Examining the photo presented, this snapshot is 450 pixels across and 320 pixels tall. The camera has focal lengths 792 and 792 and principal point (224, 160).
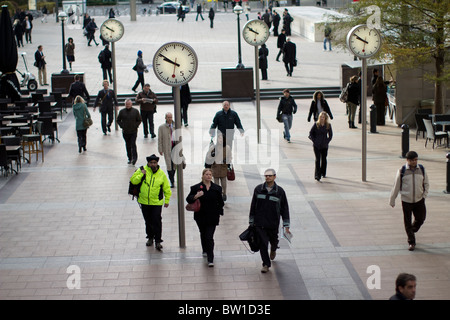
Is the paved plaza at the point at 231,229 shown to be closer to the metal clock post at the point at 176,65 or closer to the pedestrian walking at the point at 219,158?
the pedestrian walking at the point at 219,158

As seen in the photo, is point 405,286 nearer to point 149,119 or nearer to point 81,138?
point 81,138

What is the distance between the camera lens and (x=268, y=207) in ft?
38.9

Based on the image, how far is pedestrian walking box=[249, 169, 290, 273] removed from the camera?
38.9 ft

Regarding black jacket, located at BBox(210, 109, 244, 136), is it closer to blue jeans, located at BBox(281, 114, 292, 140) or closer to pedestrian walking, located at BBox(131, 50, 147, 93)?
blue jeans, located at BBox(281, 114, 292, 140)

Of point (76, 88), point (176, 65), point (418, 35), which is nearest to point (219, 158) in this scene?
point (176, 65)

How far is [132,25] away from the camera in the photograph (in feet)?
194

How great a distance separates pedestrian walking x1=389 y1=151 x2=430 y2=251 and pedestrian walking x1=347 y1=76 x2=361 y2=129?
1156 cm

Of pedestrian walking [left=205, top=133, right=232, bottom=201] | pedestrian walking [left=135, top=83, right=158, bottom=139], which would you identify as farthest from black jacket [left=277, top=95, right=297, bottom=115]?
pedestrian walking [left=205, top=133, right=232, bottom=201]

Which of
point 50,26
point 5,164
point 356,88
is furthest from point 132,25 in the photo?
point 5,164

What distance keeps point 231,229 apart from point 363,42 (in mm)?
5962

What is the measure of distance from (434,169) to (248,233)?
318 inches
